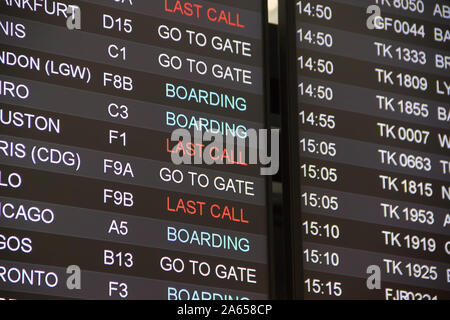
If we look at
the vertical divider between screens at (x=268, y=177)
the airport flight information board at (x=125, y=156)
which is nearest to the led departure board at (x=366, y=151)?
the vertical divider between screens at (x=268, y=177)

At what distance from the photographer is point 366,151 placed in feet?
20.0

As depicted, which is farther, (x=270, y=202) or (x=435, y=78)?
→ (x=435, y=78)

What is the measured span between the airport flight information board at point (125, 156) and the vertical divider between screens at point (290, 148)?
0.43 feet

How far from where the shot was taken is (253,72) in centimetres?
596

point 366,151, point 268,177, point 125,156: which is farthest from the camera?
point 366,151

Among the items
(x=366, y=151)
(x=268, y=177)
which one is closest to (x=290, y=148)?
(x=268, y=177)

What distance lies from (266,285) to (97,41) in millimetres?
1533

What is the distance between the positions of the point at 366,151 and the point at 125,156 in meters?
1.44

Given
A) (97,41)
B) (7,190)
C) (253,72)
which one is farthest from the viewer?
(253,72)

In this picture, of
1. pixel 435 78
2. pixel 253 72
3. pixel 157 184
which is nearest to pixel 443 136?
pixel 435 78

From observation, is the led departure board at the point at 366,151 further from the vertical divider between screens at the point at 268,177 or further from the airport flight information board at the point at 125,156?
A: the airport flight information board at the point at 125,156

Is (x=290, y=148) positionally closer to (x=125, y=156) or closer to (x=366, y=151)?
(x=366, y=151)

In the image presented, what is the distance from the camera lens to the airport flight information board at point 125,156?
5188 mm

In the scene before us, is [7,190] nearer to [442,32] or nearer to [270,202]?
[270,202]
